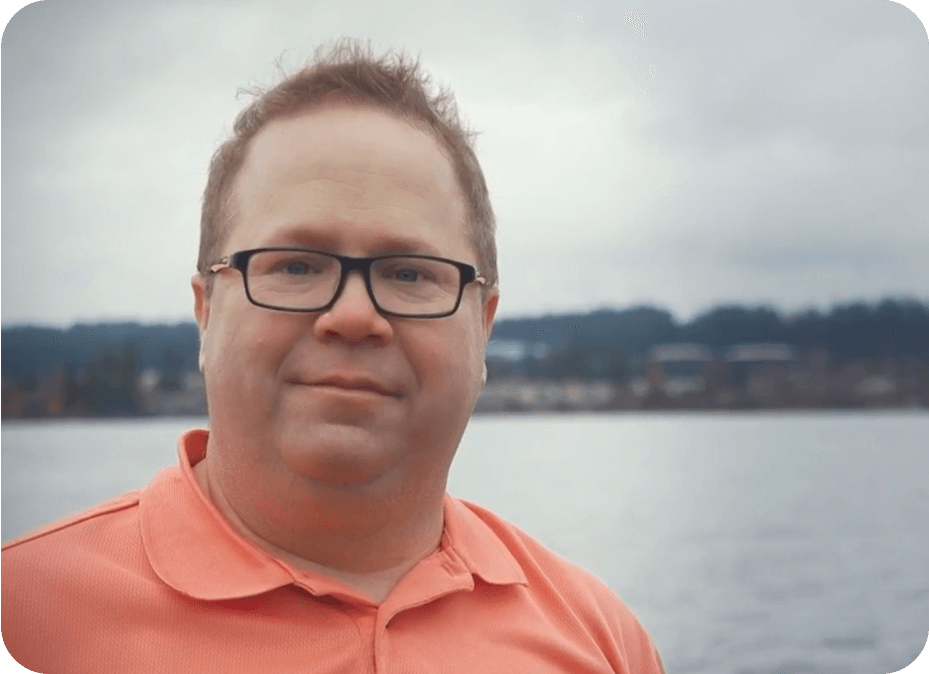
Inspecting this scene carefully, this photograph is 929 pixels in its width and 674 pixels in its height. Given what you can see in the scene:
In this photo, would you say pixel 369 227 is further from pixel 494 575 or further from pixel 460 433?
pixel 494 575

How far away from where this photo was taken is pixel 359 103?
1.78m

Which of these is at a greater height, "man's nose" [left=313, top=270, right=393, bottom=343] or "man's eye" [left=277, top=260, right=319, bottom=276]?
"man's eye" [left=277, top=260, right=319, bottom=276]

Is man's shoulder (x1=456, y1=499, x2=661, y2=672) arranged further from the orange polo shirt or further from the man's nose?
the man's nose

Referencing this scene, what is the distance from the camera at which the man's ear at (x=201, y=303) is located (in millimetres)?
1818

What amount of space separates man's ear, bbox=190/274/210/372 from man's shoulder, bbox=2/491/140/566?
31 cm

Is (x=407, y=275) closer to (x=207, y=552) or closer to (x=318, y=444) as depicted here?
(x=318, y=444)

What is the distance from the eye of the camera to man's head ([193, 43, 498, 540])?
1604mm

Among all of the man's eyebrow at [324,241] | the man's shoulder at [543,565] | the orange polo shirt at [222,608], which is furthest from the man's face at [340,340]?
the man's shoulder at [543,565]

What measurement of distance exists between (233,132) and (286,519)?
0.78 m

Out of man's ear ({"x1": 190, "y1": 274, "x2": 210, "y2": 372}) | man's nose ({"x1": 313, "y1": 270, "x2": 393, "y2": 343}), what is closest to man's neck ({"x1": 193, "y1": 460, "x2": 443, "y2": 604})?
man's ear ({"x1": 190, "y1": 274, "x2": 210, "y2": 372})

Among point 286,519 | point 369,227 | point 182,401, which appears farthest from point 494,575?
point 182,401

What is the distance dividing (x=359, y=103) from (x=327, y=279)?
1.22ft

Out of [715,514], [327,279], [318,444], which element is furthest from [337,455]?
[715,514]

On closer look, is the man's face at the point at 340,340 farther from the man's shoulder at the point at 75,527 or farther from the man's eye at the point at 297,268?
the man's shoulder at the point at 75,527
